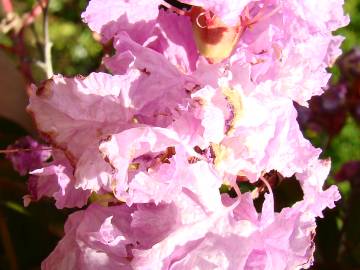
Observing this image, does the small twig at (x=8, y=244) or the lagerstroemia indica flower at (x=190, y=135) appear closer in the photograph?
the lagerstroemia indica flower at (x=190, y=135)

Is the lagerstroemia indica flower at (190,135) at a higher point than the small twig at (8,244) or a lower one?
higher

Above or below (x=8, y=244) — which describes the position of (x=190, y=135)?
above

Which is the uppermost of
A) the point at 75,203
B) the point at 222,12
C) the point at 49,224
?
the point at 222,12

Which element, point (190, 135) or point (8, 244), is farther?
point (8, 244)

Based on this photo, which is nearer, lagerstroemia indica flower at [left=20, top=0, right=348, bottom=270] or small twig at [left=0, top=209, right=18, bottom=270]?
lagerstroemia indica flower at [left=20, top=0, right=348, bottom=270]

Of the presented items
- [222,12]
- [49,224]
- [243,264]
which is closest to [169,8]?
[222,12]

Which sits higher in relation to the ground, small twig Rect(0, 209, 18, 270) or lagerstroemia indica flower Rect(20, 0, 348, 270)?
lagerstroemia indica flower Rect(20, 0, 348, 270)

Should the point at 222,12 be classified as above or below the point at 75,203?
above

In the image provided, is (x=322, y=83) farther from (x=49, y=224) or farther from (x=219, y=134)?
(x=49, y=224)
